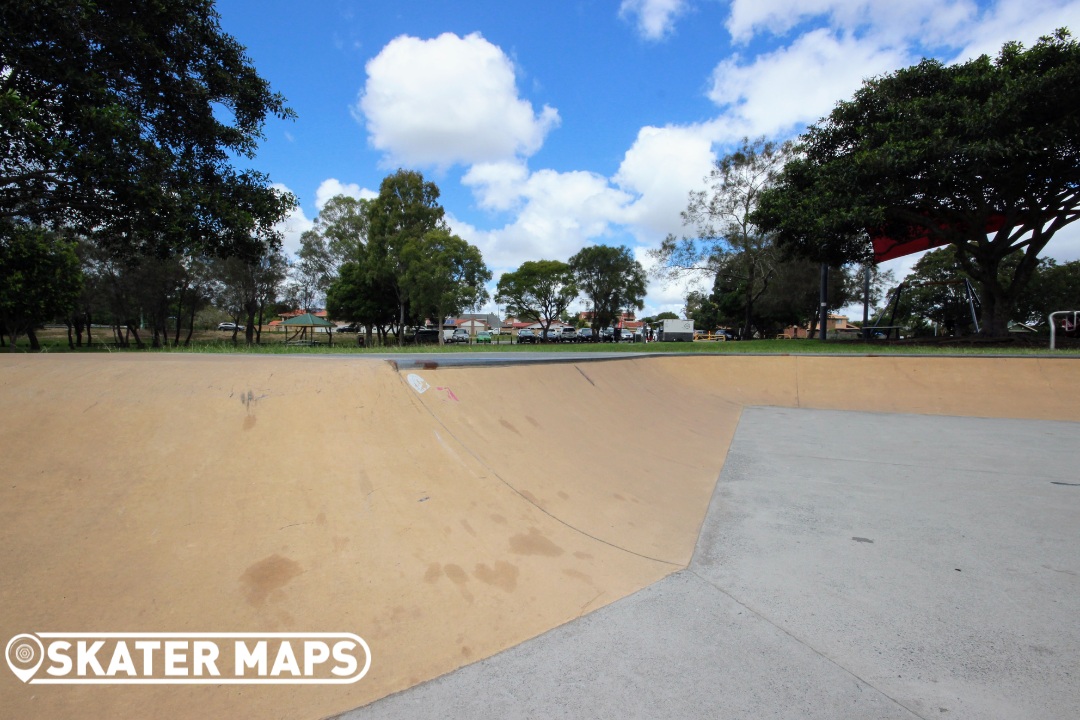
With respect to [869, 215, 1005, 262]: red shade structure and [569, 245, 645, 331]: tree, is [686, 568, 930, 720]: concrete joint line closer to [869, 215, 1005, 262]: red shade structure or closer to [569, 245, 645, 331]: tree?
[869, 215, 1005, 262]: red shade structure

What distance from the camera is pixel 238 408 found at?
2.79 m

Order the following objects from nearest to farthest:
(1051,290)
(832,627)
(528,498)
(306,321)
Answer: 1. (832,627)
2. (528,498)
3. (306,321)
4. (1051,290)

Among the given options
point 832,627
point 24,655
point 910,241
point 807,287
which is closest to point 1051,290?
point 807,287

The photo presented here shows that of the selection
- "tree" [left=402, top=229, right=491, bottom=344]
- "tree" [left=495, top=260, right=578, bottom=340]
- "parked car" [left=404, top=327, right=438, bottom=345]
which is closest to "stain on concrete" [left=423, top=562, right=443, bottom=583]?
"tree" [left=402, top=229, right=491, bottom=344]

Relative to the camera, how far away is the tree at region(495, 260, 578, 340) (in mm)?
42750

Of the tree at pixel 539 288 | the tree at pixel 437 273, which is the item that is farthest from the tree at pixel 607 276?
the tree at pixel 437 273

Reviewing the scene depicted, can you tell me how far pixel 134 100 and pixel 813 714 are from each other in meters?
10.6

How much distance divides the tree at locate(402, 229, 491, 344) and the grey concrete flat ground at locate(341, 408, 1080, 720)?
2291 centimetres

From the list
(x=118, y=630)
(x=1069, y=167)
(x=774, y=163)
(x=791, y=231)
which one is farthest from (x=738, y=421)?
(x=774, y=163)

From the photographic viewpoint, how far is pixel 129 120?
21.5ft

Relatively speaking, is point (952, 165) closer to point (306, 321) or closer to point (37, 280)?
point (37, 280)

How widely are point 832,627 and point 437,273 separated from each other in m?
24.4

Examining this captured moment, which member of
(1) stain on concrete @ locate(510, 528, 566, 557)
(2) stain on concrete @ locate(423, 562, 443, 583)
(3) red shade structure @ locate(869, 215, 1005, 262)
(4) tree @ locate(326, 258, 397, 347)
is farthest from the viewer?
(4) tree @ locate(326, 258, 397, 347)

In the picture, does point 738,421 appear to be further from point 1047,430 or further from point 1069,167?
point 1069,167
